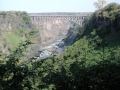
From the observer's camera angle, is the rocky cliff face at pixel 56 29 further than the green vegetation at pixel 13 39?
Yes

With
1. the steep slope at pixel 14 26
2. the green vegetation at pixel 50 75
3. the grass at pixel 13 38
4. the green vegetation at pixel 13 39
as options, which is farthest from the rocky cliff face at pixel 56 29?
the green vegetation at pixel 50 75

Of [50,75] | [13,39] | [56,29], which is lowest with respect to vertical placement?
[56,29]

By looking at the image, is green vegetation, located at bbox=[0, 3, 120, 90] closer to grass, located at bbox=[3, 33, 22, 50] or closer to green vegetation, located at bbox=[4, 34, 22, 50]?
grass, located at bbox=[3, 33, 22, 50]

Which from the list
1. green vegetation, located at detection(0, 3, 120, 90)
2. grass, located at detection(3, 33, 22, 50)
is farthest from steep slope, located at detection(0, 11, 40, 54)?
green vegetation, located at detection(0, 3, 120, 90)

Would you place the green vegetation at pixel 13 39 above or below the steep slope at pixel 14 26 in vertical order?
below

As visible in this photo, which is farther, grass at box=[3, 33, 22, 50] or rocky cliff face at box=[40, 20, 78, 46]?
rocky cliff face at box=[40, 20, 78, 46]

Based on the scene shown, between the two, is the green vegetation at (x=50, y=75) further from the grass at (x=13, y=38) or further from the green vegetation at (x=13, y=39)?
the green vegetation at (x=13, y=39)

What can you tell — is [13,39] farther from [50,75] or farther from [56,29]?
[50,75]

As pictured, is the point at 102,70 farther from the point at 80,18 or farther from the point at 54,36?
the point at 54,36

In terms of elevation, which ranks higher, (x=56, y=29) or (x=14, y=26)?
(x=14, y=26)

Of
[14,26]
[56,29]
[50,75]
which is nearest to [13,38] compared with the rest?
Answer: [14,26]

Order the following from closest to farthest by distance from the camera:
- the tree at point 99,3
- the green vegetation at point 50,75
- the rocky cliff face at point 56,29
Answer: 1. the green vegetation at point 50,75
2. the tree at point 99,3
3. the rocky cliff face at point 56,29

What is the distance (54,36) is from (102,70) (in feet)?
237

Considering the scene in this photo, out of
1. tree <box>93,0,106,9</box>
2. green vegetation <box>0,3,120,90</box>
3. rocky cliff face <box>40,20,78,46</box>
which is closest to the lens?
green vegetation <box>0,3,120,90</box>
